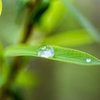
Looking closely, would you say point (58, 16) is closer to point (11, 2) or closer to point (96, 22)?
point (11, 2)

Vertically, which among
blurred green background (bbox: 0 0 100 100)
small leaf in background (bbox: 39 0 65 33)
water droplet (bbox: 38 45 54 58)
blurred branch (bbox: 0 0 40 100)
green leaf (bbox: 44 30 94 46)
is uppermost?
blurred green background (bbox: 0 0 100 100)

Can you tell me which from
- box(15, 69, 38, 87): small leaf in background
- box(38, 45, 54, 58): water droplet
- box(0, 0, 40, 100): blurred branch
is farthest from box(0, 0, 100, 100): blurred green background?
box(38, 45, 54, 58): water droplet

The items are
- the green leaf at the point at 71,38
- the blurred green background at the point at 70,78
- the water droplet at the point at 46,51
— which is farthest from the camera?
the blurred green background at the point at 70,78

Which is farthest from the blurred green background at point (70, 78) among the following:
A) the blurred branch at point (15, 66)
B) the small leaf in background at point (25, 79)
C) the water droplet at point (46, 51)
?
the water droplet at point (46, 51)

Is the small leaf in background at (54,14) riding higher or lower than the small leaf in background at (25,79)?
higher

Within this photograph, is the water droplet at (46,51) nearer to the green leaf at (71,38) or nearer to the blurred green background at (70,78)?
the green leaf at (71,38)

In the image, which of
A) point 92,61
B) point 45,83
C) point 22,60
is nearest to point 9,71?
point 22,60

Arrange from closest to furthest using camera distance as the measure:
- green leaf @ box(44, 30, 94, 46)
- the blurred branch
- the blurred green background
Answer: the blurred branch < green leaf @ box(44, 30, 94, 46) < the blurred green background

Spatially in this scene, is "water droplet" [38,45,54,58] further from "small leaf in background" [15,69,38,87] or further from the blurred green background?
the blurred green background

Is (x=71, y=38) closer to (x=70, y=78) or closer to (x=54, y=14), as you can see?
(x=54, y=14)
